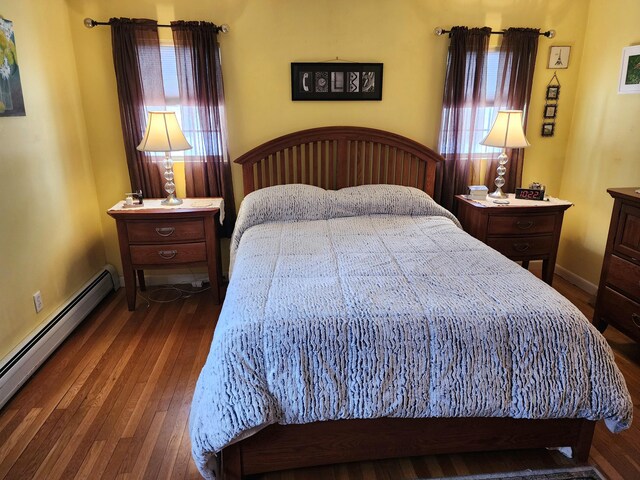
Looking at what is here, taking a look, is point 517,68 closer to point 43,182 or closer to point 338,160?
point 338,160

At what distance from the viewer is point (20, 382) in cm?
217

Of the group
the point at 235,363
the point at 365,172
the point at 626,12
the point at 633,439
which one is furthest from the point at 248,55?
the point at 633,439

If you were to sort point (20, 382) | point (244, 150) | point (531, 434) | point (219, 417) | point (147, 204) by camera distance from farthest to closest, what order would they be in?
point (244, 150), point (147, 204), point (20, 382), point (531, 434), point (219, 417)

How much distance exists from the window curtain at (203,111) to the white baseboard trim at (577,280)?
2.77 meters

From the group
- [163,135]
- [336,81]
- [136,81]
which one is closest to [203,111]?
[163,135]

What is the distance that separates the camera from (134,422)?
194cm

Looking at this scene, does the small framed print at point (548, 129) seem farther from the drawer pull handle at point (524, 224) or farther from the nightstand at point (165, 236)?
the nightstand at point (165, 236)

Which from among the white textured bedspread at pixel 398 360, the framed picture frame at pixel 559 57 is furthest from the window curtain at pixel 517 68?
the white textured bedspread at pixel 398 360

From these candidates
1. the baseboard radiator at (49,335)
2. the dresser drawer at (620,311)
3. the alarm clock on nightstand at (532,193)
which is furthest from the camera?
the alarm clock on nightstand at (532,193)

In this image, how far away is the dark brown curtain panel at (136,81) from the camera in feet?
9.29

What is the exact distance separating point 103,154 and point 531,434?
3.17 m

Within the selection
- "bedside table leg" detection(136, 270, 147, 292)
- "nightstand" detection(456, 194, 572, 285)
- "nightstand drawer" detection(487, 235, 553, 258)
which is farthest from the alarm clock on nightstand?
"bedside table leg" detection(136, 270, 147, 292)

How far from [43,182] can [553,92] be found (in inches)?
143

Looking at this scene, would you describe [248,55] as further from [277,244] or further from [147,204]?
[277,244]
